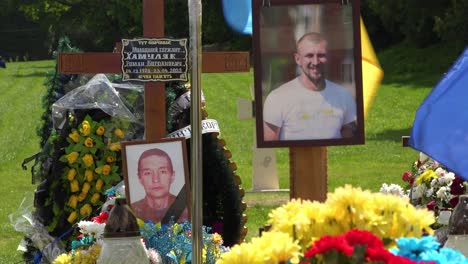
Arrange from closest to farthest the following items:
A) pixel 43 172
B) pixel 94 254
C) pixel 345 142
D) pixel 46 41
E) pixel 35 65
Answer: pixel 94 254 → pixel 345 142 → pixel 43 172 → pixel 35 65 → pixel 46 41

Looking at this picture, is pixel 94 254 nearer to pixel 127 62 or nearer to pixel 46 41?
pixel 127 62

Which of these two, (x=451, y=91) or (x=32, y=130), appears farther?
(x=32, y=130)

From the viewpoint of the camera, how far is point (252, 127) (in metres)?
28.3

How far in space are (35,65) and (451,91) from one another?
50.9 meters

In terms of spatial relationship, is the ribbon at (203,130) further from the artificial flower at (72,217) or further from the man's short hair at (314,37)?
the man's short hair at (314,37)

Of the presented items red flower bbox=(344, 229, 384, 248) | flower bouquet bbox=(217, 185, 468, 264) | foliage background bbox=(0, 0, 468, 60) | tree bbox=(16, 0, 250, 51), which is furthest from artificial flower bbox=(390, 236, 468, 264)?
tree bbox=(16, 0, 250, 51)

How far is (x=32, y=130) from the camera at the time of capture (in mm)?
29328

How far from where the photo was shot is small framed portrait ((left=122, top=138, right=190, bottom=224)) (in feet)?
25.8

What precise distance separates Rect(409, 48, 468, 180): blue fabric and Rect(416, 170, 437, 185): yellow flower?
5.86ft

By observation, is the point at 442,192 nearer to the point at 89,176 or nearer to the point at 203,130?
the point at 203,130

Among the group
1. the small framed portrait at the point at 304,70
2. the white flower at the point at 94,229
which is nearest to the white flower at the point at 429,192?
the small framed portrait at the point at 304,70

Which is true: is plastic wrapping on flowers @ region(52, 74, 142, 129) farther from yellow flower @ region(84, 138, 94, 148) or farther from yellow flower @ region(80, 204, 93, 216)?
yellow flower @ region(80, 204, 93, 216)

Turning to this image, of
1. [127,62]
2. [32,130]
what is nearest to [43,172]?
[127,62]

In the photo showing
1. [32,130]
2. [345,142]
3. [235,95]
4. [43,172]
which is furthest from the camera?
[235,95]
